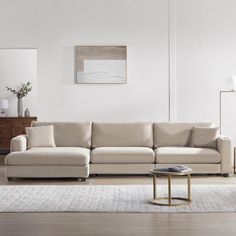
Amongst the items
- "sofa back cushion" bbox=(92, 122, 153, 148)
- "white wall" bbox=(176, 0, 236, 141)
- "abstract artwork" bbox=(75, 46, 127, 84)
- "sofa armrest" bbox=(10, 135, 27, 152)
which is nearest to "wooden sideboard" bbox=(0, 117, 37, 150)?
"abstract artwork" bbox=(75, 46, 127, 84)

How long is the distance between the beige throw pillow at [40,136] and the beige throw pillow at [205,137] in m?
2.09

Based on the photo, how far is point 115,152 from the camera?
313 inches

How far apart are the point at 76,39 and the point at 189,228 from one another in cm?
562

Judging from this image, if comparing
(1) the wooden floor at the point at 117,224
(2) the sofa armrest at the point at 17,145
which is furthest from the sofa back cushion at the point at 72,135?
(1) the wooden floor at the point at 117,224

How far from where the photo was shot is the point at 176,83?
388 inches

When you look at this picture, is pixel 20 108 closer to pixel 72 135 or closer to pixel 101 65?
pixel 101 65

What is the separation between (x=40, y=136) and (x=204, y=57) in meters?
3.23

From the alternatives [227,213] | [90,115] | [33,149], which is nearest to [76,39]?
[90,115]

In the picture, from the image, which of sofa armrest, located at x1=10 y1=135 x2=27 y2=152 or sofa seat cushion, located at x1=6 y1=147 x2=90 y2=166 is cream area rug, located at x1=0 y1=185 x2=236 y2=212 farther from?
sofa armrest, located at x1=10 y1=135 x2=27 y2=152

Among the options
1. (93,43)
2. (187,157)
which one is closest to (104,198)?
(187,157)

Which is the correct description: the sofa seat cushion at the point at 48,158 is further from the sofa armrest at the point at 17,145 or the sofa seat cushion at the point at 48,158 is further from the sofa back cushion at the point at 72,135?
the sofa back cushion at the point at 72,135

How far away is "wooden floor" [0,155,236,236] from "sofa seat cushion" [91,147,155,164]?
2524mm

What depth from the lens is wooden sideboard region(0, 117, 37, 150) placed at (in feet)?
35.2

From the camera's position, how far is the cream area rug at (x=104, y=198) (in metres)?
5.70
